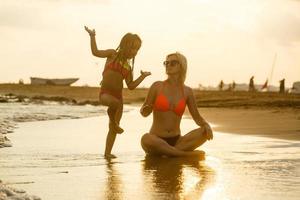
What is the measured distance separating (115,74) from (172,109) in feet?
2.89

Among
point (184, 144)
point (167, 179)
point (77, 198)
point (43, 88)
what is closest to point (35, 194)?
point (77, 198)

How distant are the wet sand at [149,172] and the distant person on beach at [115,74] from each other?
0.51 meters

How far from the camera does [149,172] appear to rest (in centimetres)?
564

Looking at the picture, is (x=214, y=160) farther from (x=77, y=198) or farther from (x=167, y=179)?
(x=77, y=198)

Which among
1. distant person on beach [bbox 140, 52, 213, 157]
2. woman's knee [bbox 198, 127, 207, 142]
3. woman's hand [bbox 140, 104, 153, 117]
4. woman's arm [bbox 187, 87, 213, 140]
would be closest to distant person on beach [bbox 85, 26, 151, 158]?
distant person on beach [bbox 140, 52, 213, 157]

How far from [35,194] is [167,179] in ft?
4.13

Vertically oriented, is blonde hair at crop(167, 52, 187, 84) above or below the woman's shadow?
above

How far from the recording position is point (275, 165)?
19.9ft

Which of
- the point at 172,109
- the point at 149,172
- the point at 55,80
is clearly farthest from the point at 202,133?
the point at 55,80

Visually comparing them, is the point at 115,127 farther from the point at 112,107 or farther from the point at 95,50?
the point at 95,50

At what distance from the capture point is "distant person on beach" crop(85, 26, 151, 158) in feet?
24.5

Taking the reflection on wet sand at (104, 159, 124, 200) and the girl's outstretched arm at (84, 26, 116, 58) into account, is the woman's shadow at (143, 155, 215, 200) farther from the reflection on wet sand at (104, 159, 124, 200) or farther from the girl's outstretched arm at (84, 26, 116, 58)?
the girl's outstretched arm at (84, 26, 116, 58)

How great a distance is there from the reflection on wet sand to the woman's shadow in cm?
22

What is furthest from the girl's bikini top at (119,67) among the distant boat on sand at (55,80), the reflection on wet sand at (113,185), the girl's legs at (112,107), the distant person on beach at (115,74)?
the distant boat on sand at (55,80)
